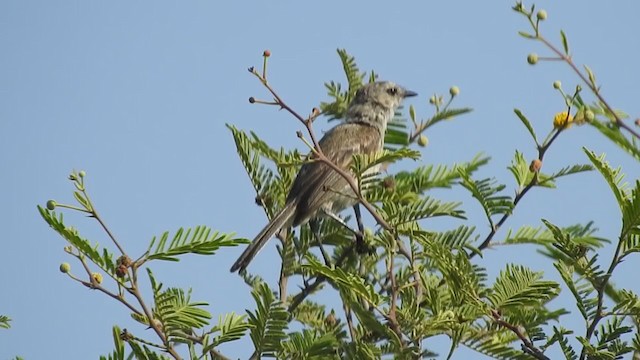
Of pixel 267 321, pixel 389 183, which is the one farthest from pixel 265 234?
pixel 267 321

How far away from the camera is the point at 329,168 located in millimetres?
6691

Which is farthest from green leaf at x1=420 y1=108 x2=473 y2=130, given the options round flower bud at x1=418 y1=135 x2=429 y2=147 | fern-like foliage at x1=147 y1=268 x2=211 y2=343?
fern-like foliage at x1=147 y1=268 x2=211 y2=343

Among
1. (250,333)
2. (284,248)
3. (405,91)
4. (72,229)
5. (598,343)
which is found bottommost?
(598,343)

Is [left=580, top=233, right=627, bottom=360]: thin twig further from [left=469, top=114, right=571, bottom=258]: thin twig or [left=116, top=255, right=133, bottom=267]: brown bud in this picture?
[left=116, top=255, right=133, bottom=267]: brown bud

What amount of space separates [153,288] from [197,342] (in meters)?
0.31

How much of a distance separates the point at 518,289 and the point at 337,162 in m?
3.82

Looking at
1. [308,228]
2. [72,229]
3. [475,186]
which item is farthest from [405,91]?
[72,229]

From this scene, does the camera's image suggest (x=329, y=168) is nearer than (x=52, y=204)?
No

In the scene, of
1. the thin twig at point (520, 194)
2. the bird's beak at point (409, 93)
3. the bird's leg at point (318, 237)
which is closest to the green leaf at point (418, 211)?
the thin twig at point (520, 194)

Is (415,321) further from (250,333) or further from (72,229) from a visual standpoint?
(72,229)

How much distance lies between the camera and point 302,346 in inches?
138

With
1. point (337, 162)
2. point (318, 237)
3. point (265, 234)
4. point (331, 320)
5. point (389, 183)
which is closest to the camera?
point (331, 320)

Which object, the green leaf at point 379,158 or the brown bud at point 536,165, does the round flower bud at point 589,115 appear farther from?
the green leaf at point 379,158

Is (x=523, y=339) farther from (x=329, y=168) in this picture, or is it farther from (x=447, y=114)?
(x=329, y=168)
